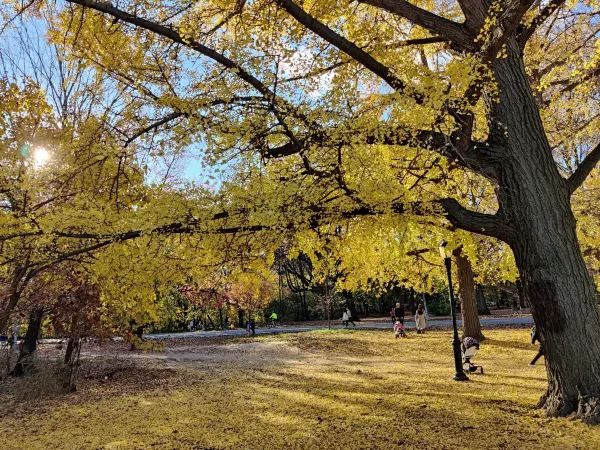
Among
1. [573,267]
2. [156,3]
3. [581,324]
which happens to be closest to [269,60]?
[156,3]

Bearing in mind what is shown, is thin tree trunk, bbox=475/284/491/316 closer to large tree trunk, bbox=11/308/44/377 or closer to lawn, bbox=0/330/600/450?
lawn, bbox=0/330/600/450

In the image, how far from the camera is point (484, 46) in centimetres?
579

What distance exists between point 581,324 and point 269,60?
5104 mm

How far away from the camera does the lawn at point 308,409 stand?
5.91 meters

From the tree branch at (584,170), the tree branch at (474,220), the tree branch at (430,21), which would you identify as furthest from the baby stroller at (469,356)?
the tree branch at (430,21)

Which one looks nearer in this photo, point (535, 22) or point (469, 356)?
point (535, 22)

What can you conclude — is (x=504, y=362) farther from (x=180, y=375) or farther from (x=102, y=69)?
(x=102, y=69)

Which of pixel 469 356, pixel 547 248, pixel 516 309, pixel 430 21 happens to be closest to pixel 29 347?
pixel 469 356

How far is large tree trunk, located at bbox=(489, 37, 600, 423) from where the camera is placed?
5871 mm

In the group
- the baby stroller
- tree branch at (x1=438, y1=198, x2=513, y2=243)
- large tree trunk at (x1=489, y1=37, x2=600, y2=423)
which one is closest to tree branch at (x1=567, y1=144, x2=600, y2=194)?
large tree trunk at (x1=489, y1=37, x2=600, y2=423)

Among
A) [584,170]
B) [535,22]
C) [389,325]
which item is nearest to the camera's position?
[584,170]

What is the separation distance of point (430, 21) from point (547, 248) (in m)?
3.42

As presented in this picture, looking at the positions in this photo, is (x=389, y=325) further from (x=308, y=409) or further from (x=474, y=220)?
(x=474, y=220)

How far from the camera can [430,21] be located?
6457 millimetres
